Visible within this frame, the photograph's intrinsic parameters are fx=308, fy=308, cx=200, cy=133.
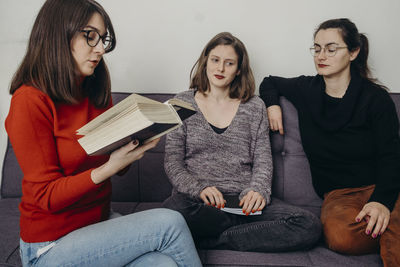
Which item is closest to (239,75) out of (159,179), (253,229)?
(159,179)

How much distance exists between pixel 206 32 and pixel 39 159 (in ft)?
4.11

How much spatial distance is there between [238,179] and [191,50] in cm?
85

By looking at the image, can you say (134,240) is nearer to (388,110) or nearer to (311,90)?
(311,90)

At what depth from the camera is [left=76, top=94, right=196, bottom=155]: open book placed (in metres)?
0.70

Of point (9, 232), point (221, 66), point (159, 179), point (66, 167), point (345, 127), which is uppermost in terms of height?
point (221, 66)

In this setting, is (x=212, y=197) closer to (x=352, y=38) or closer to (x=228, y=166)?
(x=228, y=166)

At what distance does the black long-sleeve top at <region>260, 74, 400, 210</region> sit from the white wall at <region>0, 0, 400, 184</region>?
0.46 metres

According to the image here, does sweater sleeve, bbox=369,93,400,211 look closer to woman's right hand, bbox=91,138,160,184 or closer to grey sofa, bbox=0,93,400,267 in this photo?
grey sofa, bbox=0,93,400,267

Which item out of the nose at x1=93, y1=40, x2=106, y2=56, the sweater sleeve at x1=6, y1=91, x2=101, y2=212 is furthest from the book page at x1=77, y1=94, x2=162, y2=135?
the nose at x1=93, y1=40, x2=106, y2=56

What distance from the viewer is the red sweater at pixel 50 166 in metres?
0.84

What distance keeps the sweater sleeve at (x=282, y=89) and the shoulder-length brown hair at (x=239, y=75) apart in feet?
0.27

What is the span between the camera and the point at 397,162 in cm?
130

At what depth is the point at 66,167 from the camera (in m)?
0.93

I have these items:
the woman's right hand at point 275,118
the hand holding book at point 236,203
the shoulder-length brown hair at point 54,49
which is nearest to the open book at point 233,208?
the hand holding book at point 236,203
